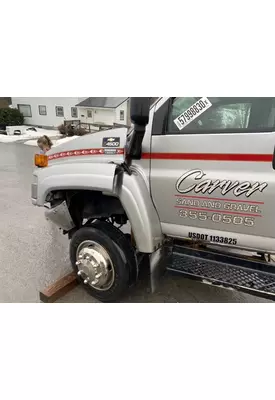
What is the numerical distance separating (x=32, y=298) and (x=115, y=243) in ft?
3.82

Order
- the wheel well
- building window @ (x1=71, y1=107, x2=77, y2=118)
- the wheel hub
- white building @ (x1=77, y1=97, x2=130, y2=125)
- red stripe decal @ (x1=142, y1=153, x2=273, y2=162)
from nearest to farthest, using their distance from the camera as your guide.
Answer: red stripe decal @ (x1=142, y1=153, x2=273, y2=162)
the wheel hub
the wheel well
white building @ (x1=77, y1=97, x2=130, y2=125)
building window @ (x1=71, y1=107, x2=77, y2=118)

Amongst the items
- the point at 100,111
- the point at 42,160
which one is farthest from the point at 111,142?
the point at 100,111

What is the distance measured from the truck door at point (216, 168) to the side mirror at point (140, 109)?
250 mm

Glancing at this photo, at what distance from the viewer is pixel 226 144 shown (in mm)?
1979

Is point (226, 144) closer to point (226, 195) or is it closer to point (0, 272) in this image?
point (226, 195)

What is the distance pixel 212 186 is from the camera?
2.06 m

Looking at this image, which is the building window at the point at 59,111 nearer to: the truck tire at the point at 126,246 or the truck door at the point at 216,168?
the truck tire at the point at 126,246

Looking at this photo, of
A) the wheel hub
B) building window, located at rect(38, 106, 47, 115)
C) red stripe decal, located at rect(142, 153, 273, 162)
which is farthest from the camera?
building window, located at rect(38, 106, 47, 115)

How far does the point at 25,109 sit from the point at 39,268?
2432 cm

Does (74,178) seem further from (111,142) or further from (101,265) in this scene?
(101,265)

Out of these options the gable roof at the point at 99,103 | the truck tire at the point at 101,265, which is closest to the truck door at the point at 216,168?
the truck tire at the point at 101,265

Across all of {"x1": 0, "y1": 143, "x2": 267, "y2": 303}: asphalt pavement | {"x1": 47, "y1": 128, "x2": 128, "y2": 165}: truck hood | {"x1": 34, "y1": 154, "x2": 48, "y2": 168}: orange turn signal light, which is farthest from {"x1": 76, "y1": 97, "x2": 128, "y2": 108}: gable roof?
{"x1": 47, "y1": 128, "x2": 128, "y2": 165}: truck hood

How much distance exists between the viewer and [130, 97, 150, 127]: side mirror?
193 cm

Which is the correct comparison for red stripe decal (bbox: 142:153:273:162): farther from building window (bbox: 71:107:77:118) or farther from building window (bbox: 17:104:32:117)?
building window (bbox: 17:104:32:117)
